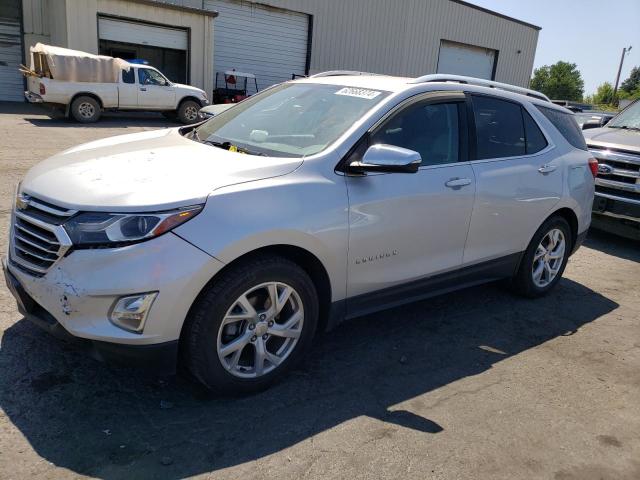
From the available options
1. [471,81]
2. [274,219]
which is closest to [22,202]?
[274,219]

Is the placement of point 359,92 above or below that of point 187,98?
above

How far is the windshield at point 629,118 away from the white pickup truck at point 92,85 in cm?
1321

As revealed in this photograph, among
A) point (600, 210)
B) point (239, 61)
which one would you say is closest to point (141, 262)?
point (600, 210)

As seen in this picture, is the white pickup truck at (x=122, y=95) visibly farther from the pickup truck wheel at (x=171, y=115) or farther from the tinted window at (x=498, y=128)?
the tinted window at (x=498, y=128)

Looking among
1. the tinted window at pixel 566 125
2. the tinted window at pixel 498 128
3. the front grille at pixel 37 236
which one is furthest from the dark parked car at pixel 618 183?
the front grille at pixel 37 236

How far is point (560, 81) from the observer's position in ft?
298

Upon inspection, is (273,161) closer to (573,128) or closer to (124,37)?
(573,128)

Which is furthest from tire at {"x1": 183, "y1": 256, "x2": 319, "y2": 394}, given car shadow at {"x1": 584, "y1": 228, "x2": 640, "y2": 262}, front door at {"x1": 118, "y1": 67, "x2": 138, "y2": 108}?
front door at {"x1": 118, "y1": 67, "x2": 138, "y2": 108}

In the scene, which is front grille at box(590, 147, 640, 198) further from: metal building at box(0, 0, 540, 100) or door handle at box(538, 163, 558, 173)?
metal building at box(0, 0, 540, 100)

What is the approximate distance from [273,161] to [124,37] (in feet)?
62.6

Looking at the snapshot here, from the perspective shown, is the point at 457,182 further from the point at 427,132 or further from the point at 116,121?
the point at 116,121

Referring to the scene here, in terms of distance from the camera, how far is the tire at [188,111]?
18234mm

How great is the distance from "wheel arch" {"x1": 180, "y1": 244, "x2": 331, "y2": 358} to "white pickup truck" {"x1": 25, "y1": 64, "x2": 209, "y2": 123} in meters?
14.9

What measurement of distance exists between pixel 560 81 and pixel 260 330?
9933cm
